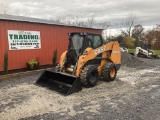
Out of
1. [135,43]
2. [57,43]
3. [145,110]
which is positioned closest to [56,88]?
[145,110]

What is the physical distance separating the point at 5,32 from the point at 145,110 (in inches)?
290

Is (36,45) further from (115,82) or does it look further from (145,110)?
(145,110)

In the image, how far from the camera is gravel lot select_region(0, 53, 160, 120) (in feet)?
15.9

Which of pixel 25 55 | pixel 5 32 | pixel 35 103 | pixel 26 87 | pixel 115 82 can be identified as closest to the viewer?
pixel 35 103

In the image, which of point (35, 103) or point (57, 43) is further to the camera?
point (57, 43)

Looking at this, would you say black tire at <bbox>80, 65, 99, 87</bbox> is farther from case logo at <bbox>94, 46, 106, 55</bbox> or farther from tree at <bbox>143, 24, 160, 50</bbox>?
tree at <bbox>143, 24, 160, 50</bbox>

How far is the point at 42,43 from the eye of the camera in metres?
11.2

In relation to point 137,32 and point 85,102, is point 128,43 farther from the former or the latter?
point 85,102

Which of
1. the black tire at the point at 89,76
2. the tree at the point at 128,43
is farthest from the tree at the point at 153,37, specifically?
the black tire at the point at 89,76

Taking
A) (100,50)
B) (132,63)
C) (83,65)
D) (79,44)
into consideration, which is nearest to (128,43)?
(132,63)

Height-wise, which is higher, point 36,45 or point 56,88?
point 36,45

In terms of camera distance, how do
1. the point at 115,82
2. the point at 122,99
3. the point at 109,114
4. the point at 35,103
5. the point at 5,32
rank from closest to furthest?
the point at 109,114
the point at 35,103
the point at 122,99
the point at 115,82
the point at 5,32

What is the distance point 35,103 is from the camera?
561 centimetres

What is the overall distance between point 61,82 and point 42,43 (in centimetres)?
471
